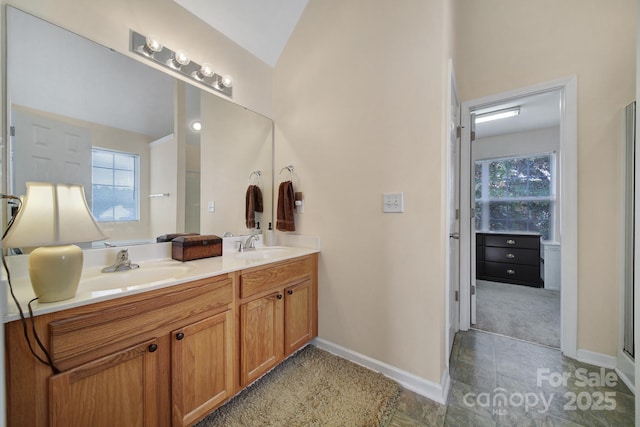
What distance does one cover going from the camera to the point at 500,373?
5.59 ft

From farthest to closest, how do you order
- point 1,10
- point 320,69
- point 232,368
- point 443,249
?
1. point 320,69
2. point 443,249
3. point 232,368
4. point 1,10

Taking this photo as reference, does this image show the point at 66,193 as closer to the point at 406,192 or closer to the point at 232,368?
the point at 232,368

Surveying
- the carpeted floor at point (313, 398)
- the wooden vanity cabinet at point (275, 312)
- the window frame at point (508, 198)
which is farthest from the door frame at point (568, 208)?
the window frame at point (508, 198)

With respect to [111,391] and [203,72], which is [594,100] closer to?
[203,72]

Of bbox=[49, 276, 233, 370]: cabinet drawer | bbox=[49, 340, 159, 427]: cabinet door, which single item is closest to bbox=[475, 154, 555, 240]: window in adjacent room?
bbox=[49, 276, 233, 370]: cabinet drawer

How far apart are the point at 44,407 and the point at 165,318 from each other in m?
0.39

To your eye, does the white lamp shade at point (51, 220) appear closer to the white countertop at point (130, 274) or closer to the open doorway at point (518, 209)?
the white countertop at point (130, 274)

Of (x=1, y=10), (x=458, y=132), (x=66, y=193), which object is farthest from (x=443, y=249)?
(x=1, y=10)

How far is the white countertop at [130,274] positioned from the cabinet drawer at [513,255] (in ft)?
11.5

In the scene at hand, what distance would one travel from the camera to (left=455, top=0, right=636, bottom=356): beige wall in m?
1.75

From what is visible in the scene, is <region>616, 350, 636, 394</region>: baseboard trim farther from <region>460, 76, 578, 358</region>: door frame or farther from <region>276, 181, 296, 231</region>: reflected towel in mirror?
<region>276, 181, 296, 231</region>: reflected towel in mirror

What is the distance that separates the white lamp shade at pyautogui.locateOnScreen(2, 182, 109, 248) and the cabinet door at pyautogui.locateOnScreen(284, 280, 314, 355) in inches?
44.0

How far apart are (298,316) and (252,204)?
101cm

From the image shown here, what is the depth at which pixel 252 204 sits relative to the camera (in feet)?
7.10
